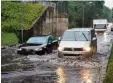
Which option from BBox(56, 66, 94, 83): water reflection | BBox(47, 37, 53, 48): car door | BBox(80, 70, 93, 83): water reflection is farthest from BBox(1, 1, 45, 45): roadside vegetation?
BBox(80, 70, 93, 83): water reflection

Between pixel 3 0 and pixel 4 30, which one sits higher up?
pixel 3 0

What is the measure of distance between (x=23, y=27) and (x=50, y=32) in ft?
33.6

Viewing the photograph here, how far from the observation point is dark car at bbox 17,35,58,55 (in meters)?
22.4

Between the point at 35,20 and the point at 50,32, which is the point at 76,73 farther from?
the point at 50,32

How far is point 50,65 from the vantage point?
17.1m

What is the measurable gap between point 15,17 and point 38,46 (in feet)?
71.6

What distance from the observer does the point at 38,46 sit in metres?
22.6

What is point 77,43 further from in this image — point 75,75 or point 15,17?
point 15,17

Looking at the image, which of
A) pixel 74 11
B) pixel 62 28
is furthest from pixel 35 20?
pixel 74 11

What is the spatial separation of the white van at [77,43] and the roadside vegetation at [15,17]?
1570cm

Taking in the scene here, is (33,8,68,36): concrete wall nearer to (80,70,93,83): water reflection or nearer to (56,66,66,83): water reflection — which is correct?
(56,66,66,83): water reflection

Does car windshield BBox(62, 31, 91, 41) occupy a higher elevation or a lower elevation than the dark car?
higher

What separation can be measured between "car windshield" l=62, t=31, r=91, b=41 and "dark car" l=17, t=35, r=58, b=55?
2.20m

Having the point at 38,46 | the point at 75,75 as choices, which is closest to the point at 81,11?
the point at 38,46
